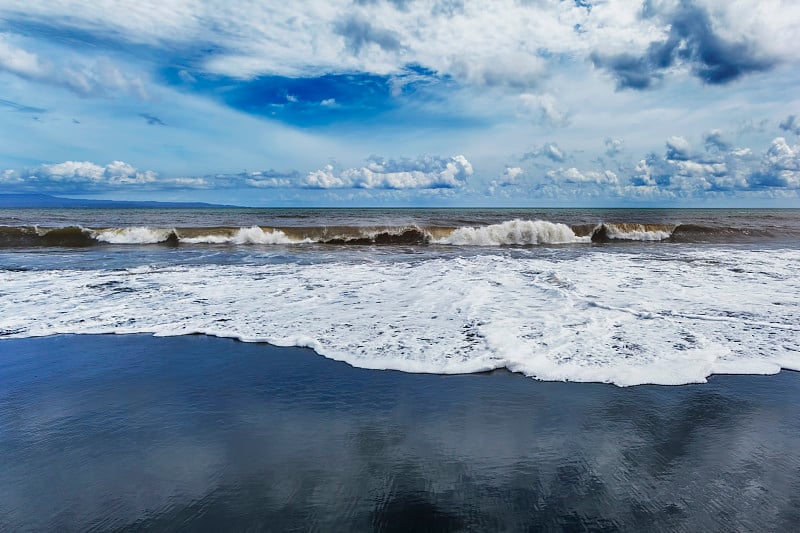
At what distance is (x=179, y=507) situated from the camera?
2.95 m

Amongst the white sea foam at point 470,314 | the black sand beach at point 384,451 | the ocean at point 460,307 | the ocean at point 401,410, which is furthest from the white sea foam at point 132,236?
the black sand beach at point 384,451

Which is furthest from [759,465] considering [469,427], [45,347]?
[45,347]

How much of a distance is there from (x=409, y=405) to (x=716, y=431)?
2.60 m

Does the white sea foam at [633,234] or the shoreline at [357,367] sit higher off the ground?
the shoreline at [357,367]

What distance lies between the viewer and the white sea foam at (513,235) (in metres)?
24.7

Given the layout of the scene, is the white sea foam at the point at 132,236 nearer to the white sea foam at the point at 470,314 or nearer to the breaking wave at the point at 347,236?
the breaking wave at the point at 347,236

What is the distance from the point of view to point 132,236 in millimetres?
24359

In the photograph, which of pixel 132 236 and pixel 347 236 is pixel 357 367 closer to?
pixel 347 236

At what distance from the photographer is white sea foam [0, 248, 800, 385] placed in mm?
5535

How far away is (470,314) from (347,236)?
18811 millimetres

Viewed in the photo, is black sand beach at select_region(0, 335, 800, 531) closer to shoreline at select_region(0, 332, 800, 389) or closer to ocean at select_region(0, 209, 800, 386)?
shoreline at select_region(0, 332, 800, 389)

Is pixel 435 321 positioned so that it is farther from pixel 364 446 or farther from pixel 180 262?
pixel 180 262

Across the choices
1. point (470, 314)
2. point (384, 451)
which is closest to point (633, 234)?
point (470, 314)

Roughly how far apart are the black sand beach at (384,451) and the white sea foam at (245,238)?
64.7 ft
